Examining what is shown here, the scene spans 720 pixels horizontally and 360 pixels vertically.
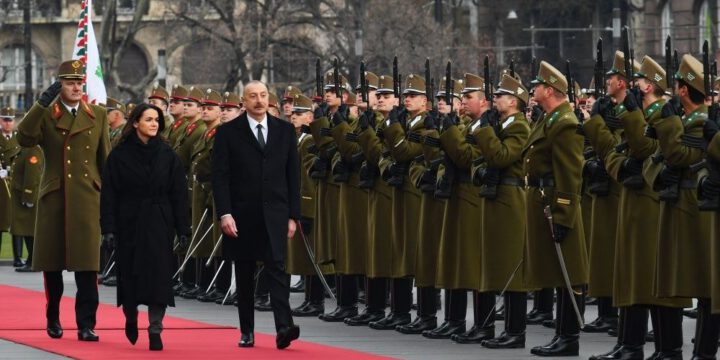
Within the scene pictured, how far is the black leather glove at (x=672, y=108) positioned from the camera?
13375 mm

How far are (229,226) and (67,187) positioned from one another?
5.44 ft

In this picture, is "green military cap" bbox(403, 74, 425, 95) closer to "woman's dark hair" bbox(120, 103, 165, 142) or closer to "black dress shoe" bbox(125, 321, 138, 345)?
"woman's dark hair" bbox(120, 103, 165, 142)

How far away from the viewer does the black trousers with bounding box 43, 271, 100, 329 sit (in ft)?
52.1

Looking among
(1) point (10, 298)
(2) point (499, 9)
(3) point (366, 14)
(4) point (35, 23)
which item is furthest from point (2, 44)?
(1) point (10, 298)

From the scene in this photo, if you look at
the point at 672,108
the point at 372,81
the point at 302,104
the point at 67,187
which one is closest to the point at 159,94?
the point at 302,104

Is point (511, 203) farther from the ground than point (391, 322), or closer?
farther from the ground

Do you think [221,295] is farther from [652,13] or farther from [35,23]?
[35,23]

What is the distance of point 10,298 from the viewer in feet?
69.7

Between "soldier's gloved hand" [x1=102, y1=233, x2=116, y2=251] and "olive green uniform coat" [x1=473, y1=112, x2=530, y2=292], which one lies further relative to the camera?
"olive green uniform coat" [x1=473, y1=112, x2=530, y2=292]

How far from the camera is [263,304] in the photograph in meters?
20.0

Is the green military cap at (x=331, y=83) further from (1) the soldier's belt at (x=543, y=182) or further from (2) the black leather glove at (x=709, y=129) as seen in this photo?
(2) the black leather glove at (x=709, y=129)

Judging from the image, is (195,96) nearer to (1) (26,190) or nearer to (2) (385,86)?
(2) (385,86)

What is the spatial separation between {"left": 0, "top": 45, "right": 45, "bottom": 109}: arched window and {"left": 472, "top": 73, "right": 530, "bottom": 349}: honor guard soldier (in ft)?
222

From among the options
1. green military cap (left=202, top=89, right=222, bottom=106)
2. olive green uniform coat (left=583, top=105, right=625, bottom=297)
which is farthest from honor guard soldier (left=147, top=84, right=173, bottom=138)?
olive green uniform coat (left=583, top=105, right=625, bottom=297)
